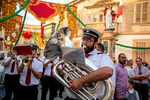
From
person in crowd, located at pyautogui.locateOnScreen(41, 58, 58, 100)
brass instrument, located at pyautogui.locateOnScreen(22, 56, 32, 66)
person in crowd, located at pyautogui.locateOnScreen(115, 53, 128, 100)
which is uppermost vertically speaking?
brass instrument, located at pyautogui.locateOnScreen(22, 56, 32, 66)

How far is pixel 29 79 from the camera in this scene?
404cm

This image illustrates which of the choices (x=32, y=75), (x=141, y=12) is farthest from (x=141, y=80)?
(x=141, y=12)

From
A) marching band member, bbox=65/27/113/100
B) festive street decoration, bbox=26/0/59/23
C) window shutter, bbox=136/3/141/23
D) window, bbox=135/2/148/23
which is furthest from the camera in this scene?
window shutter, bbox=136/3/141/23

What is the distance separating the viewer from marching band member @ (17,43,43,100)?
12.9ft

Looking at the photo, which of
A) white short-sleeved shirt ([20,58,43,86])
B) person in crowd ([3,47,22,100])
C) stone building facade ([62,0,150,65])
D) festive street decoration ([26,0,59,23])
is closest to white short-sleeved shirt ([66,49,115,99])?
white short-sleeved shirt ([20,58,43,86])

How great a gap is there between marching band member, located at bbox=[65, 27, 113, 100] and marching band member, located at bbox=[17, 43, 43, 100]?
74.3 inches

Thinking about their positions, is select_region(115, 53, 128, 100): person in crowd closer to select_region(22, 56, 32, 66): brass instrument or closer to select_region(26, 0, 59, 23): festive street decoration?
select_region(22, 56, 32, 66): brass instrument

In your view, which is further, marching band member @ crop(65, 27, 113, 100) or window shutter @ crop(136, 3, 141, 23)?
window shutter @ crop(136, 3, 141, 23)

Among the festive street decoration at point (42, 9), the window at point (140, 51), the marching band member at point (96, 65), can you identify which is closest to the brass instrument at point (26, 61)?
the marching band member at point (96, 65)

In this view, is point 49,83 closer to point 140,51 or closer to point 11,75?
point 11,75

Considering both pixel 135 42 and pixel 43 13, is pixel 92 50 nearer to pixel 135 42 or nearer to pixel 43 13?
pixel 43 13

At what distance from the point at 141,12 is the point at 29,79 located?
1529 cm

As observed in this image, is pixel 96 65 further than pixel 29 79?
No

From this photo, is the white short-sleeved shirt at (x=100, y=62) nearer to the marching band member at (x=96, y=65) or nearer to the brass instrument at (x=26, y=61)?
the marching band member at (x=96, y=65)
